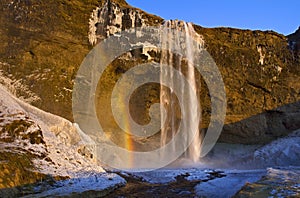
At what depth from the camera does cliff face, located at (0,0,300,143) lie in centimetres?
2516

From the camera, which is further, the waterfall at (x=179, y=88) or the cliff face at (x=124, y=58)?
the waterfall at (x=179, y=88)

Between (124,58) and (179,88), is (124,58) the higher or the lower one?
the higher one

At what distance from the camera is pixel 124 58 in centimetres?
2895

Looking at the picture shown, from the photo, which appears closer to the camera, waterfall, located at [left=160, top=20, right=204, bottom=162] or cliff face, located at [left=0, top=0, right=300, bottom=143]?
cliff face, located at [left=0, top=0, right=300, bottom=143]

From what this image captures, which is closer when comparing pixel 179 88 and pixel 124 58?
pixel 124 58

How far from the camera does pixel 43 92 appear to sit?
25.7m

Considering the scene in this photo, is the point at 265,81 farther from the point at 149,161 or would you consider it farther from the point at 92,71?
the point at 92,71

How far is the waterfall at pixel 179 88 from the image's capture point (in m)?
30.1

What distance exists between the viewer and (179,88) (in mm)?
30906

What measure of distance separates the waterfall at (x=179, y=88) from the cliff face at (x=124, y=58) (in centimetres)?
133

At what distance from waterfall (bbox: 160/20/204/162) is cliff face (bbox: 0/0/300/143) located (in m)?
1.33

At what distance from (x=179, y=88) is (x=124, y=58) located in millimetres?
6234

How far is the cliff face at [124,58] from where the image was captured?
2516 centimetres

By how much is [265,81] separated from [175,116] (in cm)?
1091
